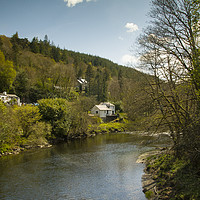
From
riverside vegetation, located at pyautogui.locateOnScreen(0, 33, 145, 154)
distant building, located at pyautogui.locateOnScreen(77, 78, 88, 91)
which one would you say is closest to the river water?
riverside vegetation, located at pyautogui.locateOnScreen(0, 33, 145, 154)

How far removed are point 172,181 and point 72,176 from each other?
8275 millimetres

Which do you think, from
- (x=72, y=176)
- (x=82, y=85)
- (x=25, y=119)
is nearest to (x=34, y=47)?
(x=82, y=85)

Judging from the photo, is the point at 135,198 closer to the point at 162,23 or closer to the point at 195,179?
the point at 195,179

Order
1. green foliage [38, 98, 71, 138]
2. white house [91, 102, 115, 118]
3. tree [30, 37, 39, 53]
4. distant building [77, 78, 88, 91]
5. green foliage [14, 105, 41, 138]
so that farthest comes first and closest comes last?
tree [30, 37, 39, 53] < distant building [77, 78, 88, 91] < white house [91, 102, 115, 118] < green foliage [38, 98, 71, 138] < green foliage [14, 105, 41, 138]

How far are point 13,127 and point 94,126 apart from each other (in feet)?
72.3

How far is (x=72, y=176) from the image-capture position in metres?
17.0

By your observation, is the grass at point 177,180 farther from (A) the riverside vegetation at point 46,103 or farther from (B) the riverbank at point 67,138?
(B) the riverbank at point 67,138

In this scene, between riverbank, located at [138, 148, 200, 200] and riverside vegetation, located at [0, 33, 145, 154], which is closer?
riverbank, located at [138, 148, 200, 200]

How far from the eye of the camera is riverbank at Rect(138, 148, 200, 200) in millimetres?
10491

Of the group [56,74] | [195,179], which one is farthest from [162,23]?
[56,74]

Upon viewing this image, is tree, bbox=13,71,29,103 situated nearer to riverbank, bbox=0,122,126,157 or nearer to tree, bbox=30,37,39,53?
riverbank, bbox=0,122,126,157

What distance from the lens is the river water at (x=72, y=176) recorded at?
13.4 meters

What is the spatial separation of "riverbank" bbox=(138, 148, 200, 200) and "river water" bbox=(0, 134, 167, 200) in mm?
767

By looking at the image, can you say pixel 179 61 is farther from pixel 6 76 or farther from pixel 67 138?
pixel 6 76
